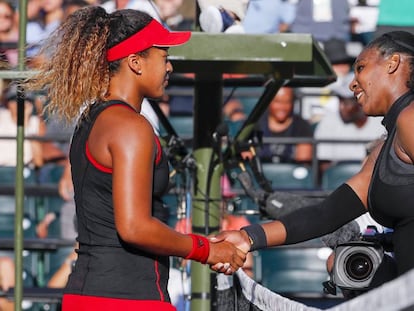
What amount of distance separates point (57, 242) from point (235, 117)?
6.55 feet

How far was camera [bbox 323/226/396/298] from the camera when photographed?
4.63m

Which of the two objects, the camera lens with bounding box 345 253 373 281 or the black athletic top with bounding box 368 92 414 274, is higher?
the black athletic top with bounding box 368 92 414 274

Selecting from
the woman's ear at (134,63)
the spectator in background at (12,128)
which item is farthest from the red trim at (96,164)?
the spectator in background at (12,128)

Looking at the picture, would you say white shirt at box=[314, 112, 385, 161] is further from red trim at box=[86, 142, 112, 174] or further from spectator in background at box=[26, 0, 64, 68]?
red trim at box=[86, 142, 112, 174]

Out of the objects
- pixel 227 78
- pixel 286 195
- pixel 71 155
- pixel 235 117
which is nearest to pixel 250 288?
pixel 71 155

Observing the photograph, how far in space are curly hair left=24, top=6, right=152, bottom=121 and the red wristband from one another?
60cm

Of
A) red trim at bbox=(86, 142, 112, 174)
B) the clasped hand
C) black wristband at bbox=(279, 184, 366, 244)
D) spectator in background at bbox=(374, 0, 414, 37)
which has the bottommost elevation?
the clasped hand

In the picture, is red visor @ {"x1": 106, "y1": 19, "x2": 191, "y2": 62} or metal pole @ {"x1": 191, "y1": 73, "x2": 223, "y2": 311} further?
metal pole @ {"x1": 191, "y1": 73, "x2": 223, "y2": 311}

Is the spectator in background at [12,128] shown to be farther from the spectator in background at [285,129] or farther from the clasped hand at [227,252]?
the clasped hand at [227,252]

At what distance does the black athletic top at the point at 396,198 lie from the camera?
3.67 meters

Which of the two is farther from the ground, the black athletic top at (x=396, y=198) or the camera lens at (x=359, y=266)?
the black athletic top at (x=396, y=198)

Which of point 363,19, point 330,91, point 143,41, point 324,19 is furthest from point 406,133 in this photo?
point 363,19

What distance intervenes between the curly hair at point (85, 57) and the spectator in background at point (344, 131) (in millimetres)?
5665

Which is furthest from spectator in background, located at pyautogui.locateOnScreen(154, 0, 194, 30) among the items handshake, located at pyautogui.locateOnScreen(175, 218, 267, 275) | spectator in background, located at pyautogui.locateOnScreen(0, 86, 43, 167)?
handshake, located at pyautogui.locateOnScreen(175, 218, 267, 275)
